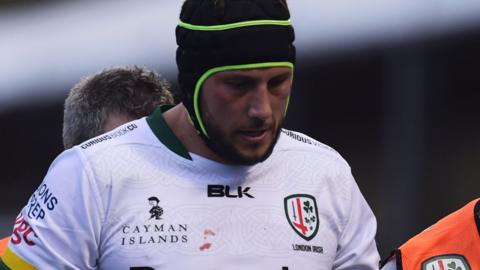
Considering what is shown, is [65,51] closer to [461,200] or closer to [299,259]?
[461,200]

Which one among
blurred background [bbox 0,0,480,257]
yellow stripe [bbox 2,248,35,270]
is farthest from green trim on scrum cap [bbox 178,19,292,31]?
blurred background [bbox 0,0,480,257]

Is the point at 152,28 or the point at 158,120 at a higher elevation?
the point at 158,120

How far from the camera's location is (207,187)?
3.05m

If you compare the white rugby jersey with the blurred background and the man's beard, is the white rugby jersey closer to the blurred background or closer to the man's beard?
the man's beard

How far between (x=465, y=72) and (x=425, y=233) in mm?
5889

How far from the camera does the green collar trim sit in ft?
10.1

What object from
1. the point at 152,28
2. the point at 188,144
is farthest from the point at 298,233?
the point at 152,28

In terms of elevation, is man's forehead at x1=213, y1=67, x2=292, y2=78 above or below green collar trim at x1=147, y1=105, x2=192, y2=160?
above

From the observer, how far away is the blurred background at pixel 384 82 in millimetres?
9148

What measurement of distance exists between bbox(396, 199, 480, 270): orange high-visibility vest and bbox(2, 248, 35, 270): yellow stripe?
112 centimetres

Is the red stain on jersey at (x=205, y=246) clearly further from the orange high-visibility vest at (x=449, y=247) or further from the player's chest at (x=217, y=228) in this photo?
the orange high-visibility vest at (x=449, y=247)

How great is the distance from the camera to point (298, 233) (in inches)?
120

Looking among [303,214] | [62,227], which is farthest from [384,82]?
[62,227]

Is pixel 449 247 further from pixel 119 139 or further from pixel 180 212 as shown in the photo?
pixel 119 139
